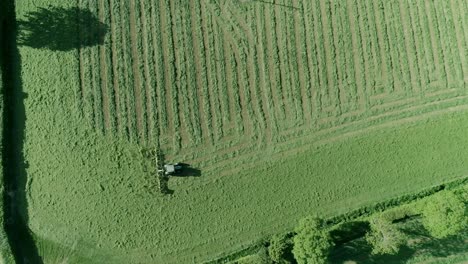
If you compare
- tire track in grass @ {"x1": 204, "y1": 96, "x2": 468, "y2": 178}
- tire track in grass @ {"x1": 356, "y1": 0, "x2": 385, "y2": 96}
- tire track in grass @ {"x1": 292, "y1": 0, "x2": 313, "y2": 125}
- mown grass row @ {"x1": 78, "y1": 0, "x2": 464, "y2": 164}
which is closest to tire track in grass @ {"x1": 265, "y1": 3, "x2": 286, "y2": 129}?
mown grass row @ {"x1": 78, "y1": 0, "x2": 464, "y2": 164}

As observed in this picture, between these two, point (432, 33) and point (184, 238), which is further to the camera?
point (432, 33)

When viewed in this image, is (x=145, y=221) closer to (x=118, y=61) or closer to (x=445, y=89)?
(x=118, y=61)

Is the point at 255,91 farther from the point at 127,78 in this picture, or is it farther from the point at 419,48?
the point at 419,48

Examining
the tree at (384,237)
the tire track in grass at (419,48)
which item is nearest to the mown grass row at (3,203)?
the tree at (384,237)

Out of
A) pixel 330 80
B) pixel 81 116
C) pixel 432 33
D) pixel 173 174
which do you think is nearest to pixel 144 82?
pixel 81 116

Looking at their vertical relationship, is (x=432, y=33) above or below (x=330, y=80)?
above

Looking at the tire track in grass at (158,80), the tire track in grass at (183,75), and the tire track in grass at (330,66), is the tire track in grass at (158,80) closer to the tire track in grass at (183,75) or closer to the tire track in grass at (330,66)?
the tire track in grass at (183,75)
